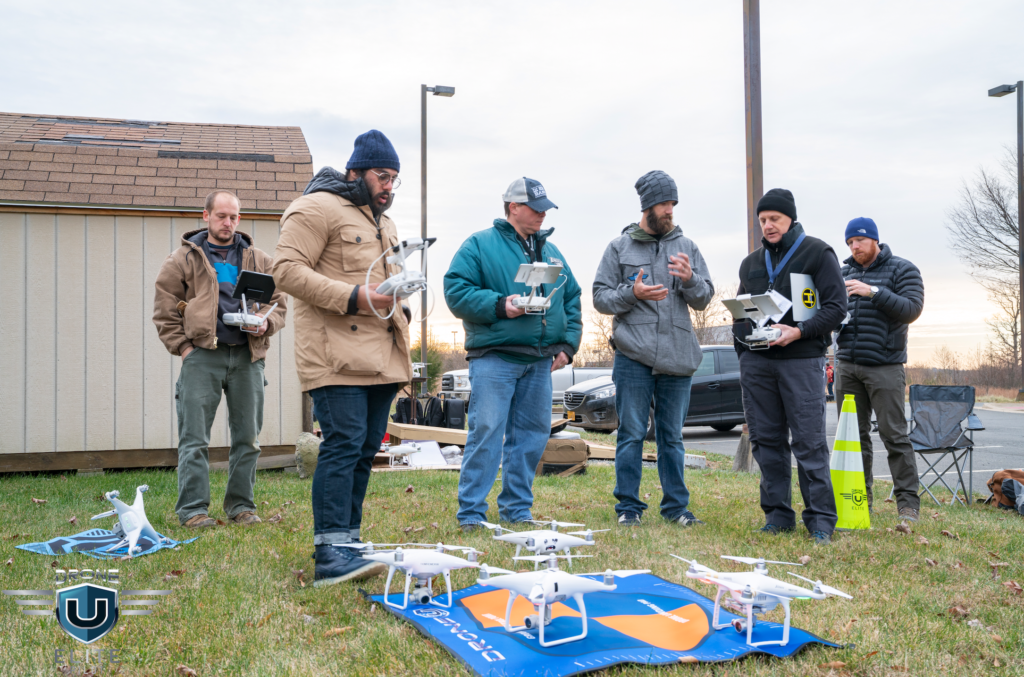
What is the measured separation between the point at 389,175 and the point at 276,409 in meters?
5.03

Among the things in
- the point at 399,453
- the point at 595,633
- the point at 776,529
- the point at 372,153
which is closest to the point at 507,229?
the point at 372,153

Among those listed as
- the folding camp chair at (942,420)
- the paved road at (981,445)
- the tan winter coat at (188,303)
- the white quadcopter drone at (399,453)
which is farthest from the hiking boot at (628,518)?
the white quadcopter drone at (399,453)

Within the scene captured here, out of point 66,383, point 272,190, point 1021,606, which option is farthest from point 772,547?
point 66,383

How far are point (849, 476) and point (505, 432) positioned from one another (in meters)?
2.18

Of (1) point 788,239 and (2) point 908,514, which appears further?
(2) point 908,514

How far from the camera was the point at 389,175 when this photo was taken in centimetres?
357

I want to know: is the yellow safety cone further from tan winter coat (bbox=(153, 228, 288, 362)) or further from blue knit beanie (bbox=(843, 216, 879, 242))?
tan winter coat (bbox=(153, 228, 288, 362))

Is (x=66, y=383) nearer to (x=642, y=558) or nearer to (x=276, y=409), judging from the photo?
(x=276, y=409)

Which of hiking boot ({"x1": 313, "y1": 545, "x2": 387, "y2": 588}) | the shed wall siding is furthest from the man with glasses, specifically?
the shed wall siding

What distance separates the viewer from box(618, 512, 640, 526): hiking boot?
4791 mm

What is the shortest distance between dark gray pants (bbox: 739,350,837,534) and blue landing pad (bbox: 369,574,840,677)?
4.89 feet

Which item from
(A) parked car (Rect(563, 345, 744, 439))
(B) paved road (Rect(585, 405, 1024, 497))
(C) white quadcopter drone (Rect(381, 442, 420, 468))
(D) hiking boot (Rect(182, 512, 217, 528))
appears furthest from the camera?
(A) parked car (Rect(563, 345, 744, 439))

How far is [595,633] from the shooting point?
270 cm

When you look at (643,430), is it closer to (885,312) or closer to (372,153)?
(885,312)
